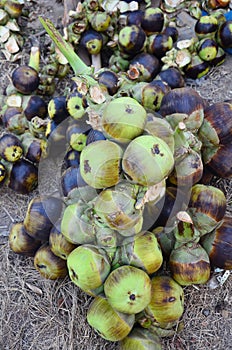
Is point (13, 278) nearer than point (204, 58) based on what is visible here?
Yes

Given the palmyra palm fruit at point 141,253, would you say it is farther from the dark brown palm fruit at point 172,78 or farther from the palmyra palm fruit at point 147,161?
the dark brown palm fruit at point 172,78

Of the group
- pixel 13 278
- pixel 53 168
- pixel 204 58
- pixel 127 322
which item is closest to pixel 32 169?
pixel 53 168

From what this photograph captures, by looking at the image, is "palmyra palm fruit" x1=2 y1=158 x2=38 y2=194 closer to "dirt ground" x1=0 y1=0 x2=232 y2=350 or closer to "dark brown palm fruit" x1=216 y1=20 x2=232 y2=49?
"dirt ground" x1=0 y1=0 x2=232 y2=350

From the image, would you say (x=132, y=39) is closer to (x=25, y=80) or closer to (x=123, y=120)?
(x=25, y=80)

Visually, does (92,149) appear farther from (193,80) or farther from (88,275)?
(193,80)

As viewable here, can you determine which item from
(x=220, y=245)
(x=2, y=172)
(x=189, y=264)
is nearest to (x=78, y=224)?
(x=189, y=264)
